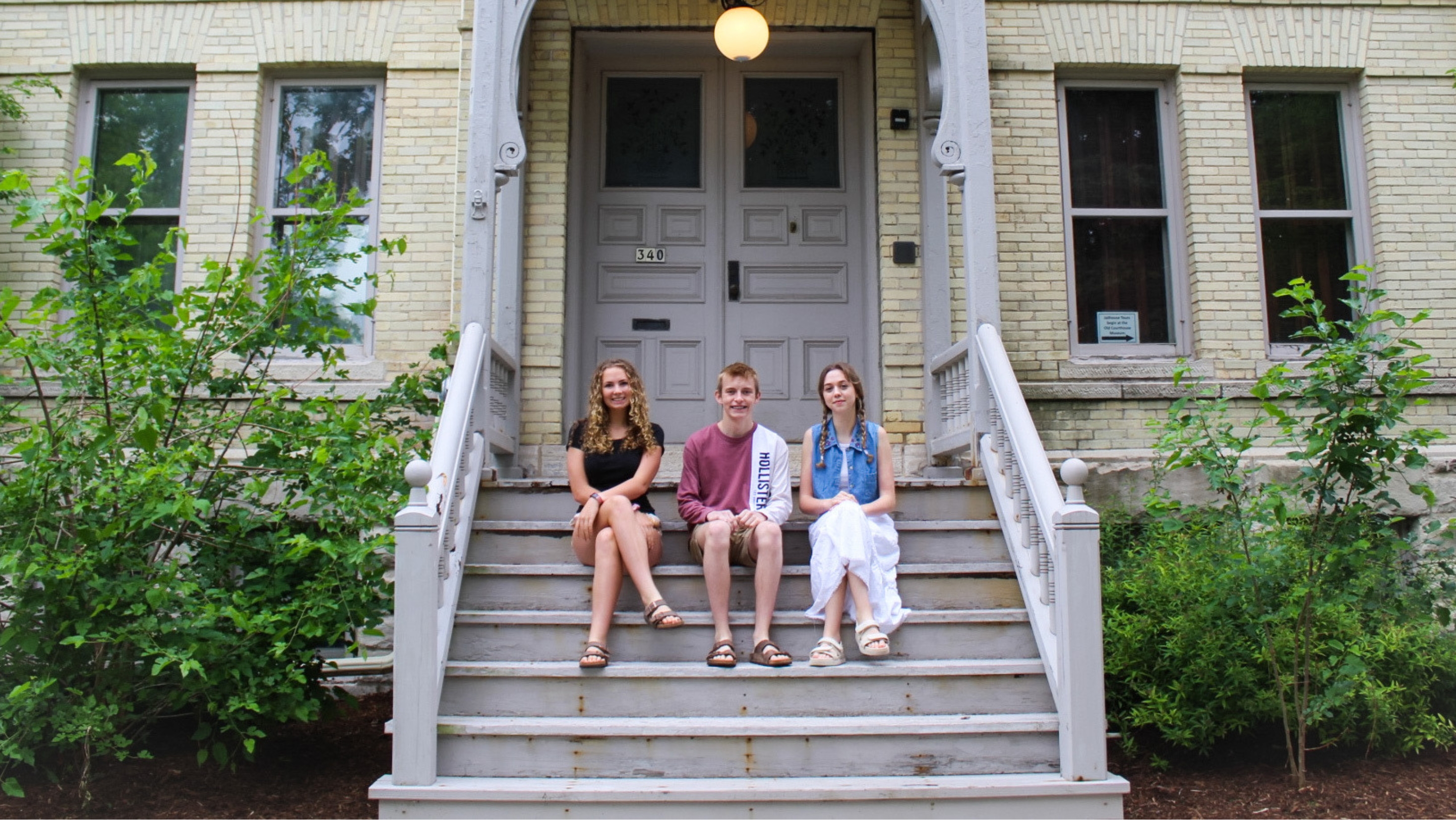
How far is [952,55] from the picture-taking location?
604 centimetres

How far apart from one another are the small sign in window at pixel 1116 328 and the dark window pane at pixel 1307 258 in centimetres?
102

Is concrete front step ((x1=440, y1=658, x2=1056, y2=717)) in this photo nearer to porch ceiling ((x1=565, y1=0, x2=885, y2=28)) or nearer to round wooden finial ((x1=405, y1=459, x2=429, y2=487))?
round wooden finial ((x1=405, y1=459, x2=429, y2=487))

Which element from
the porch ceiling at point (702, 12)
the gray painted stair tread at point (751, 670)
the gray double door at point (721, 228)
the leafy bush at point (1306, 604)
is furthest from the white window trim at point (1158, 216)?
the gray painted stair tread at point (751, 670)

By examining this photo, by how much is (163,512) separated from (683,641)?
223 cm

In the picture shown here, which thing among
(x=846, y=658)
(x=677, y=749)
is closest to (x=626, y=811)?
(x=677, y=749)

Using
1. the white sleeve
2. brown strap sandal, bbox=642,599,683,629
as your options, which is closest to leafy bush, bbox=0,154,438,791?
brown strap sandal, bbox=642,599,683,629

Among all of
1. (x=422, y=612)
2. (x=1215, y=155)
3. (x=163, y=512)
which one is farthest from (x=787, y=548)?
(x=1215, y=155)

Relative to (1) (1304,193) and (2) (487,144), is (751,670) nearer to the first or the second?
(2) (487,144)

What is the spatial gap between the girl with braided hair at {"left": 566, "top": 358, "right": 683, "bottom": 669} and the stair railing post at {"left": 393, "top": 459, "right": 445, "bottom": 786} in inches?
25.3

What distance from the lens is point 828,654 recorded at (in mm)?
4414

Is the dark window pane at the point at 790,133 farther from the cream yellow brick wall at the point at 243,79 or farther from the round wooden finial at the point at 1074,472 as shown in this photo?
the round wooden finial at the point at 1074,472

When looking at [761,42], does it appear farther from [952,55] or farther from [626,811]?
[626,811]

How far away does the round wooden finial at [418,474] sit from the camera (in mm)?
4148

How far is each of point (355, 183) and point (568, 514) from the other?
3.43m
